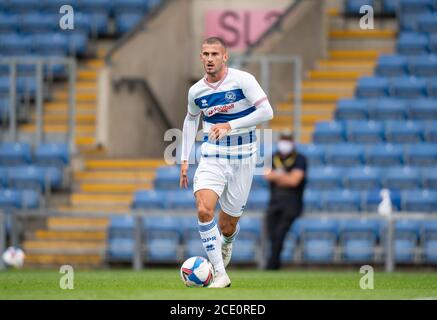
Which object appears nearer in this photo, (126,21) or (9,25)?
(126,21)

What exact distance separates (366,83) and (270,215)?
20.8ft

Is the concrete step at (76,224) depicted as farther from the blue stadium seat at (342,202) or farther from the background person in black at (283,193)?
the background person in black at (283,193)

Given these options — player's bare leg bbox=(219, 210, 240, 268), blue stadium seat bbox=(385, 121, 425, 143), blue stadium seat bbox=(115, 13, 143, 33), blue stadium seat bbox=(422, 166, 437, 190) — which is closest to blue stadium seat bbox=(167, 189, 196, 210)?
blue stadium seat bbox=(385, 121, 425, 143)

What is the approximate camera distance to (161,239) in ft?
69.9

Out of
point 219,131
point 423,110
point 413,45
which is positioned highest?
point 413,45

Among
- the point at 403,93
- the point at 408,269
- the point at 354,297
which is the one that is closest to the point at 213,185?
the point at 354,297

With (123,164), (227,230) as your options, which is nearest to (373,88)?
(123,164)

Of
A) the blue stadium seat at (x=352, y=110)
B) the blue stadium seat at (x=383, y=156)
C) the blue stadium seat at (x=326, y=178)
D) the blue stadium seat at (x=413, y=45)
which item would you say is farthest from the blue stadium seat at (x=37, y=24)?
the blue stadium seat at (x=383, y=156)

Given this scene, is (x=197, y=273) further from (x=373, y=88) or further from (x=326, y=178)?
(x=373, y=88)

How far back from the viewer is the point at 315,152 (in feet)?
74.7

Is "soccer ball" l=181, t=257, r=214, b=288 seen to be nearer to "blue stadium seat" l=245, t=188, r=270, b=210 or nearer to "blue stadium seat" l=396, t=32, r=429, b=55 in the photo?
"blue stadium seat" l=245, t=188, r=270, b=210

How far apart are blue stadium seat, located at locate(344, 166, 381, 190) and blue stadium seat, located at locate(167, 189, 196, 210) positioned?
8.88ft

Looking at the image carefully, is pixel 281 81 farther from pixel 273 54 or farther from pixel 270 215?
pixel 270 215

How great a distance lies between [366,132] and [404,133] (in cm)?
68
